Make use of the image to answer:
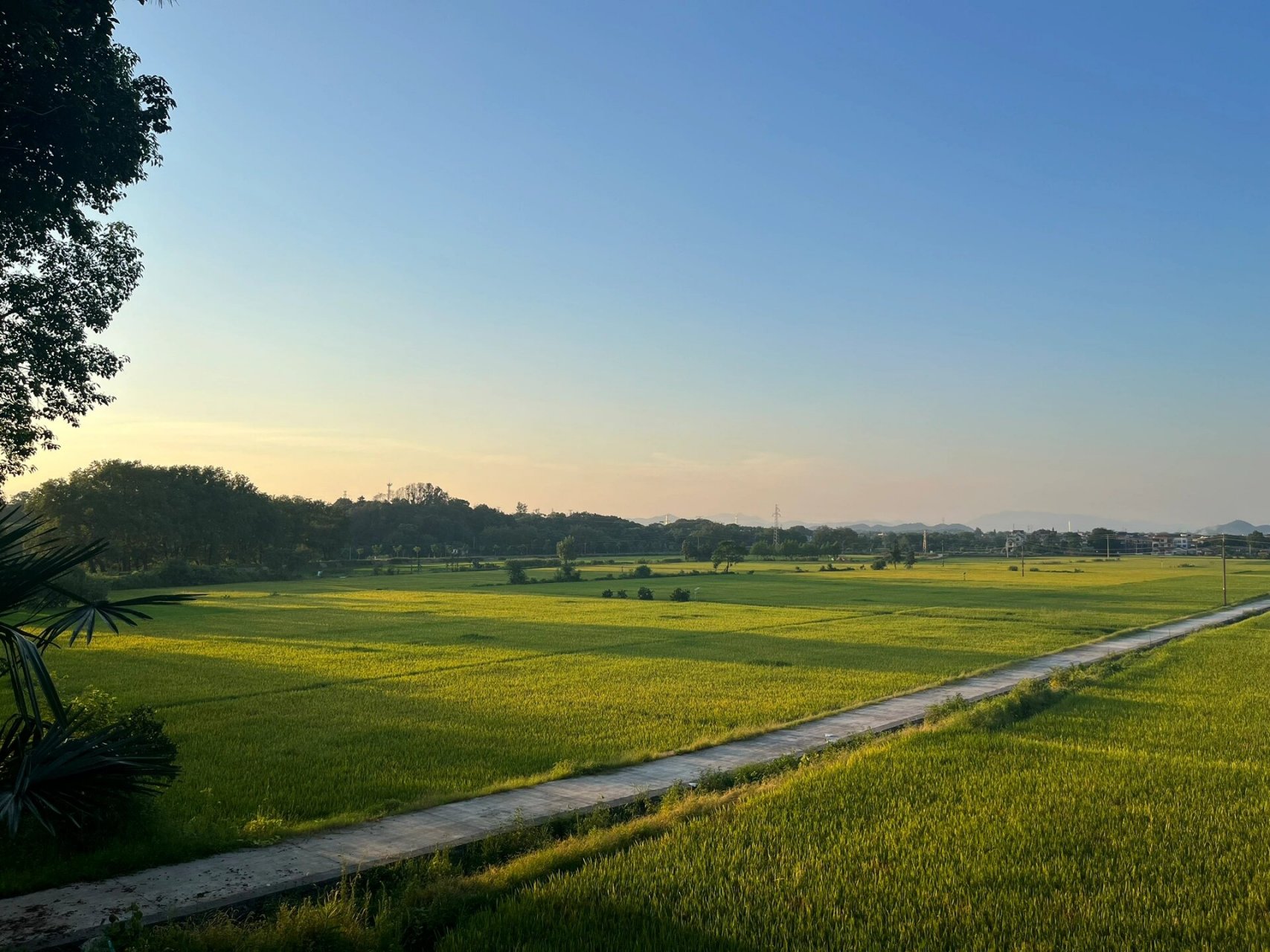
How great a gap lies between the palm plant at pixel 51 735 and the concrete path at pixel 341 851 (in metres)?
0.68

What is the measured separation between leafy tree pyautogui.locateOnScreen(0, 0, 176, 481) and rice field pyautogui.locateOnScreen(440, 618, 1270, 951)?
1451cm

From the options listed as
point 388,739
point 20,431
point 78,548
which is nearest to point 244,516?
point 20,431

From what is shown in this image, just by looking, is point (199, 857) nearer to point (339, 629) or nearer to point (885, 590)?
point (339, 629)

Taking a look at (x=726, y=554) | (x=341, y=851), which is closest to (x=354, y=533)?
(x=726, y=554)

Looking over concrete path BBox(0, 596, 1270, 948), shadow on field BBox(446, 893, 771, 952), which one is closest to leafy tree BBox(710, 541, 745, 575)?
concrete path BBox(0, 596, 1270, 948)

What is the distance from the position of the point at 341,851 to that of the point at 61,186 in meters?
14.0

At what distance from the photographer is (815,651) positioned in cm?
2556

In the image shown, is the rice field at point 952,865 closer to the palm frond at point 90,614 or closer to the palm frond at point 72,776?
the palm frond at point 72,776

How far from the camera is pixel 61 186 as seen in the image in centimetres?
1538

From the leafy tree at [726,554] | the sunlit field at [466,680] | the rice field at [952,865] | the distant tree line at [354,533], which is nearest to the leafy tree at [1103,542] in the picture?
the distant tree line at [354,533]

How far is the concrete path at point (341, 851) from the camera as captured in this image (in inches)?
→ 248

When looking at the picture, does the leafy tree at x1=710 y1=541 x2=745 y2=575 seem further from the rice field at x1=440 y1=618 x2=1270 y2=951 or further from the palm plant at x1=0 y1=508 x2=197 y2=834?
the palm plant at x1=0 y1=508 x2=197 y2=834

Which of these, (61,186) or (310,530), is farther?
(310,530)

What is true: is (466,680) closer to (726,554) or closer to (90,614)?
(90,614)
